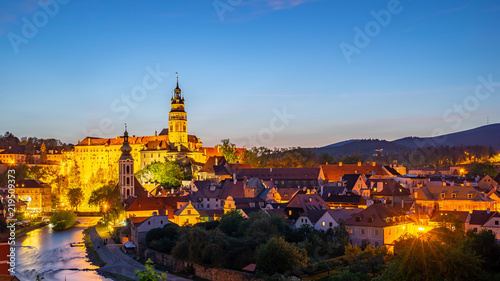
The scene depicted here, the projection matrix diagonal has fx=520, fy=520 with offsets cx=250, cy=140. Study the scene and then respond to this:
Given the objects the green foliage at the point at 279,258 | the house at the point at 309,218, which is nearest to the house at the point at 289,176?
the house at the point at 309,218

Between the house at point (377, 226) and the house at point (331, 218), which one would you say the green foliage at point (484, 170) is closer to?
the house at point (377, 226)

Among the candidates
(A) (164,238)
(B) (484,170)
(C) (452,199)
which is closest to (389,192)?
(C) (452,199)

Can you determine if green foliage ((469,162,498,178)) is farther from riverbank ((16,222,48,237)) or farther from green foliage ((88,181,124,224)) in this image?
riverbank ((16,222,48,237))

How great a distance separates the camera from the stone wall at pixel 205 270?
84.5 feet

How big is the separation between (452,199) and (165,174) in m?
36.8

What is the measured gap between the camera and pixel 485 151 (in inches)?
4872

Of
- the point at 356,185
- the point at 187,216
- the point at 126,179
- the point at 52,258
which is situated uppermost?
the point at 126,179

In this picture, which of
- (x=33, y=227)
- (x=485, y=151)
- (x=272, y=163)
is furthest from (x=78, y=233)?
(x=485, y=151)

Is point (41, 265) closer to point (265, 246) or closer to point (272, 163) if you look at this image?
point (265, 246)

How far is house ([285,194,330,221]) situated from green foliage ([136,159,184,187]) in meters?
31.0

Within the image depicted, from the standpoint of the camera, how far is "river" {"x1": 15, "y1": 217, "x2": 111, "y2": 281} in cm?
2970

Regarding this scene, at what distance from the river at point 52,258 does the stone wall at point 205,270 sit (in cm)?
369

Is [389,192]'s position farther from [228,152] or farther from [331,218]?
[228,152]

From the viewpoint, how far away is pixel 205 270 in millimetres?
27750
